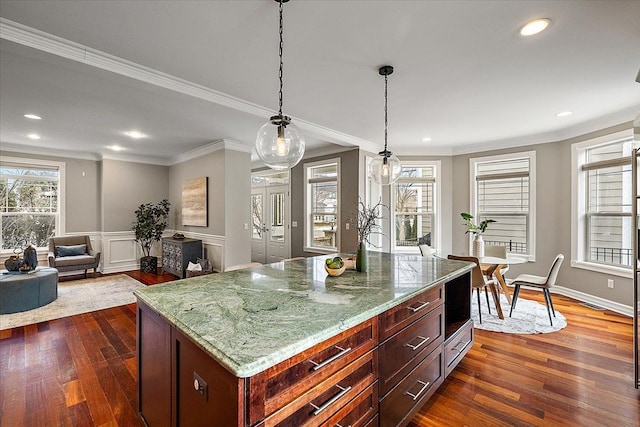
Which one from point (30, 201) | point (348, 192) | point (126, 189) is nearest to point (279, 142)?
point (348, 192)

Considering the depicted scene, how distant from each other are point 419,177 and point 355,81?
3.66 metres

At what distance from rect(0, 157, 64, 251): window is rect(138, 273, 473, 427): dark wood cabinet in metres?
6.47

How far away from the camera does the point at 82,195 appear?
21.3 ft

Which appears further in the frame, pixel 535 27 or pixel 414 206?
pixel 414 206

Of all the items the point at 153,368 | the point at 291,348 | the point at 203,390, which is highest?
the point at 291,348

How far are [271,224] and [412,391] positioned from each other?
5779 millimetres

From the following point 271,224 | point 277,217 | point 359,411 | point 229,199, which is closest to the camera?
point 359,411

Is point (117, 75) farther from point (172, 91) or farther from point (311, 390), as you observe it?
point (311, 390)

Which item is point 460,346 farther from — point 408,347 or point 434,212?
point 434,212

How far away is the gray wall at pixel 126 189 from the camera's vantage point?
254 inches

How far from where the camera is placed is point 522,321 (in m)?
3.61

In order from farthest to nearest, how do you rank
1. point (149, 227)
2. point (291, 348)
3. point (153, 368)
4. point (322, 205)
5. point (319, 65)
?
1. point (149, 227)
2. point (322, 205)
3. point (319, 65)
4. point (153, 368)
5. point (291, 348)

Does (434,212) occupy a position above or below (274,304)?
above

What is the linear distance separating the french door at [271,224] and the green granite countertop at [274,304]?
14.5ft
